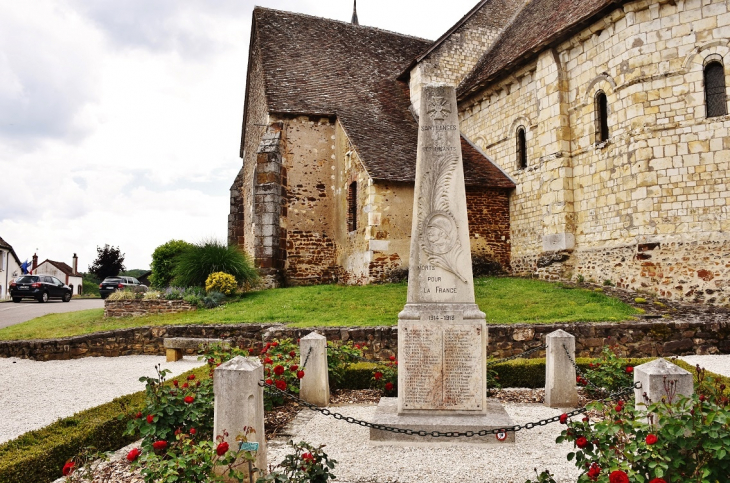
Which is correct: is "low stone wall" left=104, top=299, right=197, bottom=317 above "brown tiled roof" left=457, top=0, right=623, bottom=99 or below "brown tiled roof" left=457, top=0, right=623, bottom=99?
below

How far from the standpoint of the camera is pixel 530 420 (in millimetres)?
5738

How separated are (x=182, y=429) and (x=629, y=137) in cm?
1170

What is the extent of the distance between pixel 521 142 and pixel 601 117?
3.25 metres

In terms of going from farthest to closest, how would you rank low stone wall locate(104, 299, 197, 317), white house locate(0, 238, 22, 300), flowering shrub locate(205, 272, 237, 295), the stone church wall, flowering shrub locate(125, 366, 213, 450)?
1. white house locate(0, 238, 22, 300)
2. flowering shrub locate(205, 272, 237, 295)
3. low stone wall locate(104, 299, 197, 317)
4. the stone church wall
5. flowering shrub locate(125, 366, 213, 450)

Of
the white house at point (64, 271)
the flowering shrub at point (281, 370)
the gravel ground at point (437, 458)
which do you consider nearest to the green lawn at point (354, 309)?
the flowering shrub at point (281, 370)

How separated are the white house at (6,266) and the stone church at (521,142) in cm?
2614

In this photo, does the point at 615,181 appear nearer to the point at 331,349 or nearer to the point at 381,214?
the point at 381,214

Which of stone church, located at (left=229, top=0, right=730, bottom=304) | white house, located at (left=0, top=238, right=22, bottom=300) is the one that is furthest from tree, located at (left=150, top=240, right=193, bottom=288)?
white house, located at (left=0, top=238, right=22, bottom=300)

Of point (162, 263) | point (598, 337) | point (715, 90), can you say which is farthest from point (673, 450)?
point (162, 263)

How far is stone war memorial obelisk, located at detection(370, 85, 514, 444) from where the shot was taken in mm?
5230

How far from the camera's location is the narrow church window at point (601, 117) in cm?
1363

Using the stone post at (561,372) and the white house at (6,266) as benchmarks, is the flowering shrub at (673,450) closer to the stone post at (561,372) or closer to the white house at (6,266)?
the stone post at (561,372)

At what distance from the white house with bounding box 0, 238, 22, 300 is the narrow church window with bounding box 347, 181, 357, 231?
32917mm

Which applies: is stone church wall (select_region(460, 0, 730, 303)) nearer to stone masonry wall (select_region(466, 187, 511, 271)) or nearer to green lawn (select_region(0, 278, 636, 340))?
green lawn (select_region(0, 278, 636, 340))
